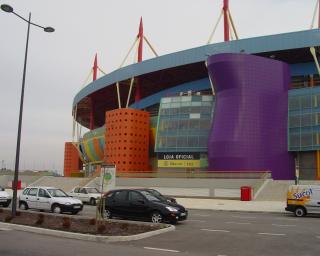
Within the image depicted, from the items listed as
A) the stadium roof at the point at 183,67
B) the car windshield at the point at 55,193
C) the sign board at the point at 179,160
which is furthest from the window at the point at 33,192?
the stadium roof at the point at 183,67

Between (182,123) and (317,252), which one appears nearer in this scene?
(317,252)

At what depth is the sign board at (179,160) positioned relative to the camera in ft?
179

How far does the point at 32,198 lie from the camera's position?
78.1ft

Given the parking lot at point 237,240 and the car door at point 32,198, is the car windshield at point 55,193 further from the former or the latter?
the parking lot at point 237,240

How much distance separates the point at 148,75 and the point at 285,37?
2055cm

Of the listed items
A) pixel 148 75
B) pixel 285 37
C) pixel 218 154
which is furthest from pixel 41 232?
Result: pixel 148 75

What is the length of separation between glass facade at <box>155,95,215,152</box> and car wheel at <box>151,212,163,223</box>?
121 ft

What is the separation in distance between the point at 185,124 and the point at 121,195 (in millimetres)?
37558

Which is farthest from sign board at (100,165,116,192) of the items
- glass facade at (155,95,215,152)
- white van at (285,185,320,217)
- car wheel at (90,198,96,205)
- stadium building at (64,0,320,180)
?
glass facade at (155,95,215,152)

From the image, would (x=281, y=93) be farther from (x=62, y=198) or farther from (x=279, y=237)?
(x=279, y=237)

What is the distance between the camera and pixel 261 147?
161ft

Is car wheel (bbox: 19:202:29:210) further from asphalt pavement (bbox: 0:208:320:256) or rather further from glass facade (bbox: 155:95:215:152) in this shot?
glass facade (bbox: 155:95:215:152)

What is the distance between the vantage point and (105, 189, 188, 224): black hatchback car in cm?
1792

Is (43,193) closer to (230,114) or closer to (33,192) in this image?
(33,192)
